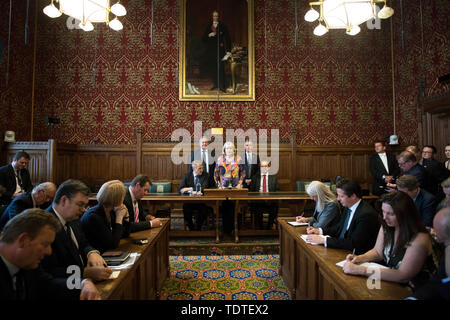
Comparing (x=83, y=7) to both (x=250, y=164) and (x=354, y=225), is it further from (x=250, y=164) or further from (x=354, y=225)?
(x=354, y=225)

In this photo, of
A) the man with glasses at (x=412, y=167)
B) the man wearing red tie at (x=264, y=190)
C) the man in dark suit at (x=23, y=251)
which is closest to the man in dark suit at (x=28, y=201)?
the man in dark suit at (x=23, y=251)

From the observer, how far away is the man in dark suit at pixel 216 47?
7617 mm

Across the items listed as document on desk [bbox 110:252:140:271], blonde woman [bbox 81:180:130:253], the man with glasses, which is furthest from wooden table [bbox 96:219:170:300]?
the man with glasses

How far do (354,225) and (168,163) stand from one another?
19.0ft

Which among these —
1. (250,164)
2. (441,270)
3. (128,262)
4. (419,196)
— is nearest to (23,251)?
(128,262)

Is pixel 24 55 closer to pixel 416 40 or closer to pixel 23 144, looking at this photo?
pixel 23 144

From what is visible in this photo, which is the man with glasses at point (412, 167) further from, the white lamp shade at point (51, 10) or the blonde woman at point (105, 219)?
the white lamp shade at point (51, 10)

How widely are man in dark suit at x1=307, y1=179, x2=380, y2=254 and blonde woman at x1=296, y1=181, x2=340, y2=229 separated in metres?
0.23

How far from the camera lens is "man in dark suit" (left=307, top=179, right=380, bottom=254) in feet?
7.71

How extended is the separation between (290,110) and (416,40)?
3420 millimetres

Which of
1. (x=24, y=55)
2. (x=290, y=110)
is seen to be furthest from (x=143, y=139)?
(x=290, y=110)

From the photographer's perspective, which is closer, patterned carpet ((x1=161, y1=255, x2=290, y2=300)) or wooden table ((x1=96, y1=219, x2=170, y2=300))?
wooden table ((x1=96, y1=219, x2=170, y2=300))

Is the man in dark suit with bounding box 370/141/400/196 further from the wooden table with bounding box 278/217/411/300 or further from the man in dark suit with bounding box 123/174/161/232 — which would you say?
the man in dark suit with bounding box 123/174/161/232

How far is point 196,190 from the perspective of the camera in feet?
18.2
